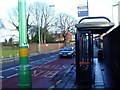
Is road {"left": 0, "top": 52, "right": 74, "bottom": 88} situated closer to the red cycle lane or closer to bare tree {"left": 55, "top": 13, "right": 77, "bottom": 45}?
the red cycle lane

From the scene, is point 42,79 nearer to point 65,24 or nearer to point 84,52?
point 84,52

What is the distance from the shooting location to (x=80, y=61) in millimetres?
15594

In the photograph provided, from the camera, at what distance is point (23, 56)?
22.6 ft

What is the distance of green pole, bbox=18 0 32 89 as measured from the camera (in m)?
6.77

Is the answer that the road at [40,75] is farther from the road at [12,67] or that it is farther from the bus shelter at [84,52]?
the bus shelter at [84,52]

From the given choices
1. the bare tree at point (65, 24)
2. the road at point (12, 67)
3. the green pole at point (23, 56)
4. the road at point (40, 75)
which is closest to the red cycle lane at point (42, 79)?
the road at point (40, 75)

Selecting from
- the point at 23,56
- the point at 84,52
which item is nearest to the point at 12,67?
the point at 84,52

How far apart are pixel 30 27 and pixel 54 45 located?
12.3 meters

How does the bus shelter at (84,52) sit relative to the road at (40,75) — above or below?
above

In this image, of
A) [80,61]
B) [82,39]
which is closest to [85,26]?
[82,39]

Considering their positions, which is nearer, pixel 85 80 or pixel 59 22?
pixel 85 80

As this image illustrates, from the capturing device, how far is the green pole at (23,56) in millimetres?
6773

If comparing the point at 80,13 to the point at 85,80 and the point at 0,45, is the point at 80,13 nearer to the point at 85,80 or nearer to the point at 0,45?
the point at 85,80

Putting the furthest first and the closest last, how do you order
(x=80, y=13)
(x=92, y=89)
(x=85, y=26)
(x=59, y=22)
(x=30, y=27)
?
(x=59, y=22) → (x=30, y=27) → (x=80, y=13) → (x=85, y=26) → (x=92, y=89)
